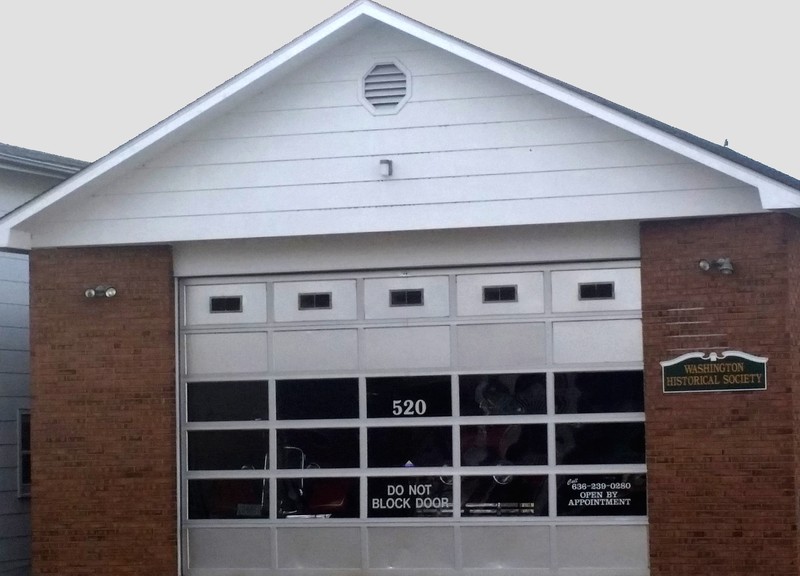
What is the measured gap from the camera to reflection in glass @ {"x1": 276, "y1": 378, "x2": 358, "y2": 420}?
13789mm

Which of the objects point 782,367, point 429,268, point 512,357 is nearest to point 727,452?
point 782,367

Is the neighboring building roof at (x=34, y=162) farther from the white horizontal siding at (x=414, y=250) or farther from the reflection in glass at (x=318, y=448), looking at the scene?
the reflection in glass at (x=318, y=448)

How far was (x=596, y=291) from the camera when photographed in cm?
1323

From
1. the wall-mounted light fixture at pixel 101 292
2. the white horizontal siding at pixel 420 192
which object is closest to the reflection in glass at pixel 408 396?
the white horizontal siding at pixel 420 192

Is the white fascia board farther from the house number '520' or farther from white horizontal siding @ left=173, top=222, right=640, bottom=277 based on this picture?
the house number '520'

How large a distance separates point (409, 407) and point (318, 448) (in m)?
1.06

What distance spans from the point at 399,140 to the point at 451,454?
3224mm

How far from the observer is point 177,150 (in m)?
13.9

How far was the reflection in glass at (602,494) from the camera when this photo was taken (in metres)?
13.0

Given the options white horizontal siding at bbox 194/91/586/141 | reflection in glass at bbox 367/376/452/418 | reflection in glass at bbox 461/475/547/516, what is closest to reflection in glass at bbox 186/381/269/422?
reflection in glass at bbox 367/376/452/418

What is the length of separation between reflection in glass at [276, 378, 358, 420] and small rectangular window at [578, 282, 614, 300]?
8.22 ft

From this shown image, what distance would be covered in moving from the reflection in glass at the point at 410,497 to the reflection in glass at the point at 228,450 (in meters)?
1.23

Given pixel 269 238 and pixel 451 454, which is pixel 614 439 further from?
pixel 269 238

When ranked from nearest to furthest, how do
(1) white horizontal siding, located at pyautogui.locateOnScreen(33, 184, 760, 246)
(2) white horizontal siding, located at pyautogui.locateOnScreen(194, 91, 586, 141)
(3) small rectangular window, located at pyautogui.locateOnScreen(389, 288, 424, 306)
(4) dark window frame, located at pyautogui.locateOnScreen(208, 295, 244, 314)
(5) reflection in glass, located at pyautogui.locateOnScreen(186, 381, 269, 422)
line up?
1. (1) white horizontal siding, located at pyautogui.locateOnScreen(33, 184, 760, 246)
2. (2) white horizontal siding, located at pyautogui.locateOnScreen(194, 91, 586, 141)
3. (3) small rectangular window, located at pyautogui.locateOnScreen(389, 288, 424, 306)
4. (5) reflection in glass, located at pyautogui.locateOnScreen(186, 381, 269, 422)
5. (4) dark window frame, located at pyautogui.locateOnScreen(208, 295, 244, 314)
